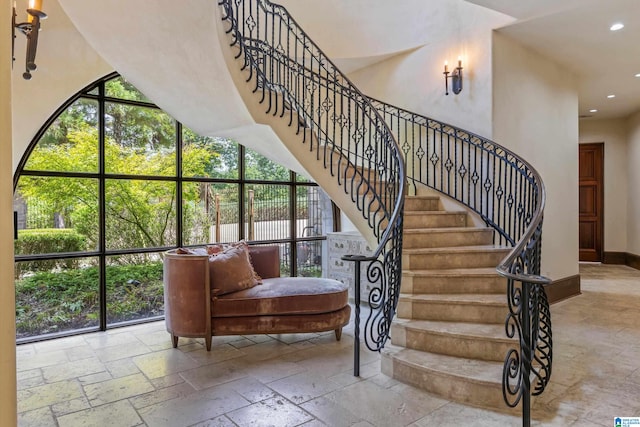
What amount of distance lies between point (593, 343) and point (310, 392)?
283 centimetres

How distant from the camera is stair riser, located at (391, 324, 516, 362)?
286 centimetres

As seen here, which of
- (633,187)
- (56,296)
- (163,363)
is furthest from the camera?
(633,187)

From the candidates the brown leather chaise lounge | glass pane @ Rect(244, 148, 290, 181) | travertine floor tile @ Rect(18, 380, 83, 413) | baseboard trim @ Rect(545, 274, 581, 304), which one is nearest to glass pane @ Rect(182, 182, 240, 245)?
glass pane @ Rect(244, 148, 290, 181)

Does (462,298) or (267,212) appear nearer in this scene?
(462,298)

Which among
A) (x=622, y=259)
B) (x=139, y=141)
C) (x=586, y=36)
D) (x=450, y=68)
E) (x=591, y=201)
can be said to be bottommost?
(x=622, y=259)

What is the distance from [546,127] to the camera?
5.29 m

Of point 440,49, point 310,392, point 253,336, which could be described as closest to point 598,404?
point 310,392

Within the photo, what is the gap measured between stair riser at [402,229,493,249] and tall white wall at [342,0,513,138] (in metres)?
1.21

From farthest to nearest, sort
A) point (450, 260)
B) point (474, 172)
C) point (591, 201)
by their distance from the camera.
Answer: point (591, 201)
point (474, 172)
point (450, 260)

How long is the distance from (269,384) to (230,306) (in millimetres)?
972

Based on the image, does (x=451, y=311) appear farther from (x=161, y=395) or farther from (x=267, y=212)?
(x=267, y=212)

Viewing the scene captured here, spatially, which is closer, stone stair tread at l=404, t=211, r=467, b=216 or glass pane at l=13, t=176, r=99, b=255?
glass pane at l=13, t=176, r=99, b=255

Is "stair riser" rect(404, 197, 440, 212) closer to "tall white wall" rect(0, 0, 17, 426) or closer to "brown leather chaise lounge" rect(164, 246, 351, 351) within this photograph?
"brown leather chaise lounge" rect(164, 246, 351, 351)

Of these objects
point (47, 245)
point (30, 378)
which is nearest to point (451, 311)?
point (30, 378)
